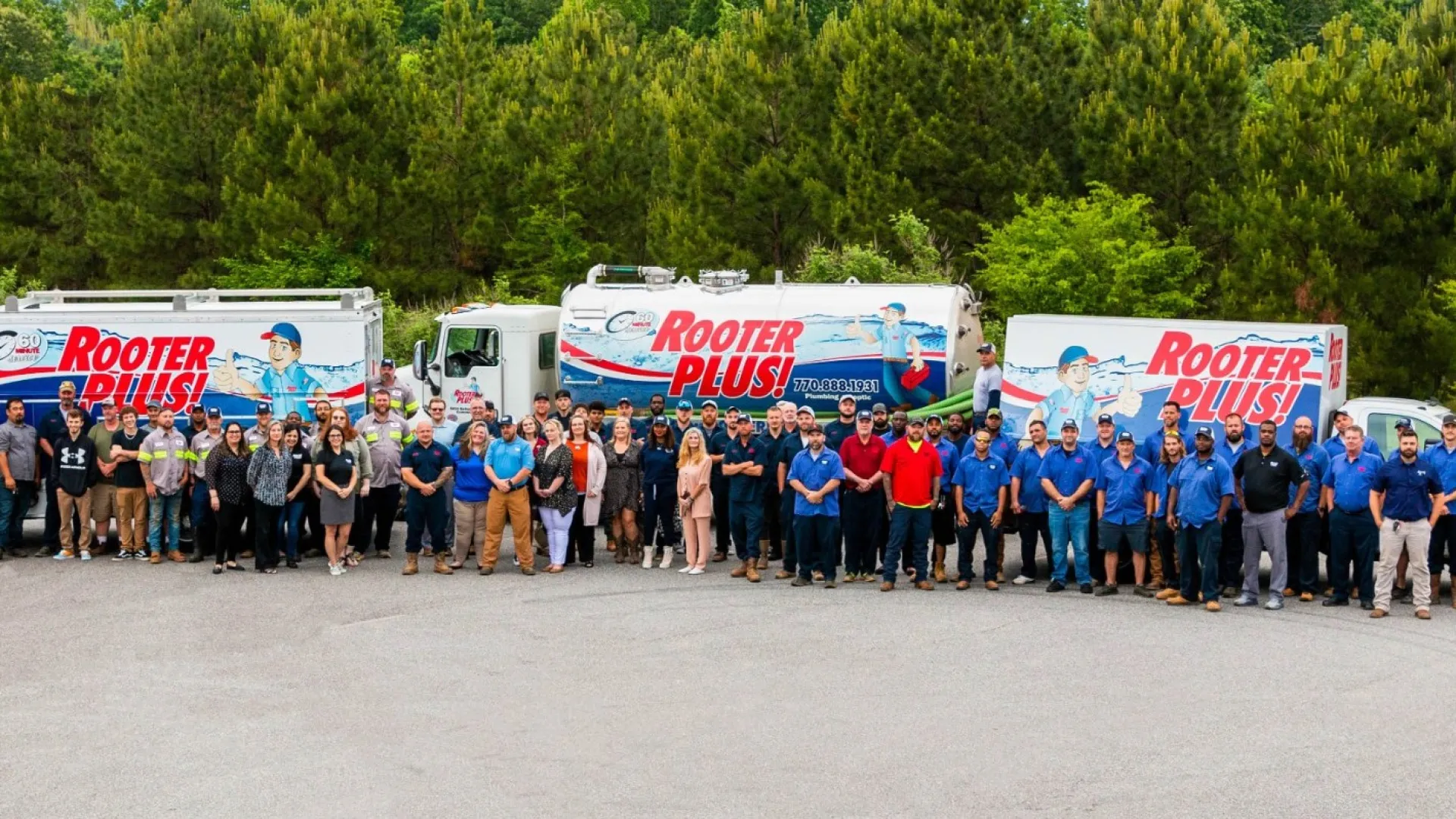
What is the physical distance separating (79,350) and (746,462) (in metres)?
8.47

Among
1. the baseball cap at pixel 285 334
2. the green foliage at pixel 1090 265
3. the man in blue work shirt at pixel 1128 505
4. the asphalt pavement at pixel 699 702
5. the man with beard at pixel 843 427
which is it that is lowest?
the asphalt pavement at pixel 699 702

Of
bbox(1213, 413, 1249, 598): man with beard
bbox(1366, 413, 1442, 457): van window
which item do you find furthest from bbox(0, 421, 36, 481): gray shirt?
bbox(1366, 413, 1442, 457): van window

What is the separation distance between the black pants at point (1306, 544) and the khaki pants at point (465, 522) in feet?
25.7

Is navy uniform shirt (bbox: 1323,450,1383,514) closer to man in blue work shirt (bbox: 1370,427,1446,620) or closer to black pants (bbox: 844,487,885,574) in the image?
man in blue work shirt (bbox: 1370,427,1446,620)

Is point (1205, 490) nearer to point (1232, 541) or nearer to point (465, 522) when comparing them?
point (1232, 541)

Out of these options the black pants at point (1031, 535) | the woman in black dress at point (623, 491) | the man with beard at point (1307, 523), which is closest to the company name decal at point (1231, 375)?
the man with beard at point (1307, 523)

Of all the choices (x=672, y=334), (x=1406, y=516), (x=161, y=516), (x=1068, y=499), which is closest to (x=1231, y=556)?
(x=1068, y=499)

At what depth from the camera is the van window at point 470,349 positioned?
80.9 feet

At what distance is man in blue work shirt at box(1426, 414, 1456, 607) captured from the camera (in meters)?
16.0

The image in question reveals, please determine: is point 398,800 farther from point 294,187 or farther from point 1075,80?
point 294,187

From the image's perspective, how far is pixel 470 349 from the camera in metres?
24.7

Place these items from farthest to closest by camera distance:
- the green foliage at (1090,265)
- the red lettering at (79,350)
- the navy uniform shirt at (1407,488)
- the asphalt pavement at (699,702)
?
A: the green foliage at (1090,265) < the red lettering at (79,350) < the navy uniform shirt at (1407,488) < the asphalt pavement at (699,702)

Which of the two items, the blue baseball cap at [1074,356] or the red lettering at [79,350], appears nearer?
the blue baseball cap at [1074,356]

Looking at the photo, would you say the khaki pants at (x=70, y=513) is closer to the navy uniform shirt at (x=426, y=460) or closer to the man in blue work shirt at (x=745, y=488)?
the navy uniform shirt at (x=426, y=460)
